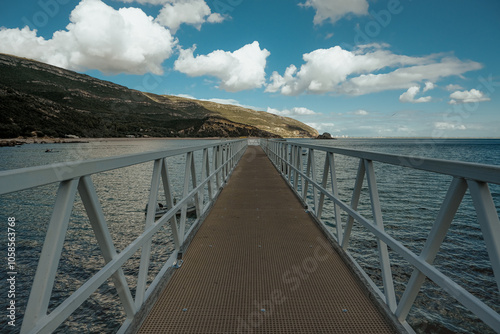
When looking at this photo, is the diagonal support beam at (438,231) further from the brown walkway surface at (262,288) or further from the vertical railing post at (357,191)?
the vertical railing post at (357,191)

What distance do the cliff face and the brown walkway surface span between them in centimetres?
8528

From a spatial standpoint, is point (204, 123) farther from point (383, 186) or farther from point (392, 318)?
point (392, 318)

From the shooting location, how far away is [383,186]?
16.3 meters

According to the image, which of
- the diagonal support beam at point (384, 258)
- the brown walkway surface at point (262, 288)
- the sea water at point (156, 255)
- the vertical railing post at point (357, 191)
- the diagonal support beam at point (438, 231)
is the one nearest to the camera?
the diagonal support beam at point (438, 231)

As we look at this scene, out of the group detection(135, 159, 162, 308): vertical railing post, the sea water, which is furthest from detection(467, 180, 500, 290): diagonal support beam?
the sea water

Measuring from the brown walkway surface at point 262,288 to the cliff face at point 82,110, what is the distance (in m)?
85.3

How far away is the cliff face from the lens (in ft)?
240

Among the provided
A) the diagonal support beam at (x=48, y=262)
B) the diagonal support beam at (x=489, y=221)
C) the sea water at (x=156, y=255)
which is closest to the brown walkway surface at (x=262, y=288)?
the diagonal support beam at (x=48, y=262)

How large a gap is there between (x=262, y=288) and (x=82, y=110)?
119 m

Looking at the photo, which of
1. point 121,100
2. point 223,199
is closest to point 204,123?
point 121,100

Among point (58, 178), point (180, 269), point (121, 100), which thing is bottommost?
point (180, 269)

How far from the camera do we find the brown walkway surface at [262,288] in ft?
6.94

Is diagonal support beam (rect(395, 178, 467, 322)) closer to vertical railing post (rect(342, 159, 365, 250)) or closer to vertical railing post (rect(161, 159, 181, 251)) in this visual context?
vertical railing post (rect(342, 159, 365, 250))

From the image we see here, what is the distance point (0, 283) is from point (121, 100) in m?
149
